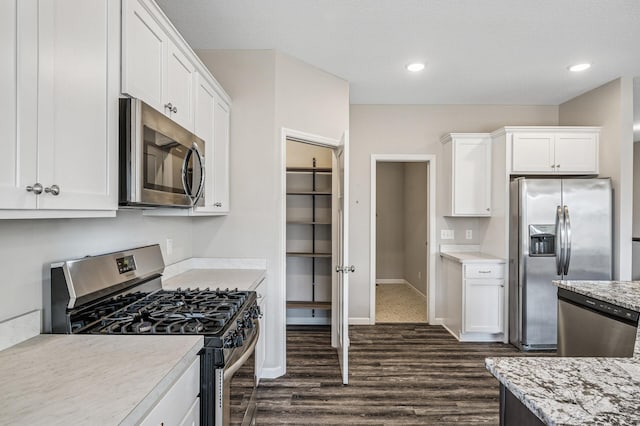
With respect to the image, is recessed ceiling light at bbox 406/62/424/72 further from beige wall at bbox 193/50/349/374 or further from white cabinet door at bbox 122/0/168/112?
white cabinet door at bbox 122/0/168/112

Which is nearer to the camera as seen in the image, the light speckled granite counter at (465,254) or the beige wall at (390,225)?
the light speckled granite counter at (465,254)

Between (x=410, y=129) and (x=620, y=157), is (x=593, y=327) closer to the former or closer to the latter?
(x=620, y=157)

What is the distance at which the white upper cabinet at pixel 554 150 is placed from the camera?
3.96 m

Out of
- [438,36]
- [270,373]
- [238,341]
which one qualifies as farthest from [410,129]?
[238,341]

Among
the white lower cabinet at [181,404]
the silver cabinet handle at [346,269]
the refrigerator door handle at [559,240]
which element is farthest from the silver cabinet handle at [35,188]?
the refrigerator door handle at [559,240]

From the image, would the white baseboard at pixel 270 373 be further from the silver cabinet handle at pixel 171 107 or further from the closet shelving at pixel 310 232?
the silver cabinet handle at pixel 171 107

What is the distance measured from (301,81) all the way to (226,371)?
8.44 feet

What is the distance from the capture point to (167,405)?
1.11 m

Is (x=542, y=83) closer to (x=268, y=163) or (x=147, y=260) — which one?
(x=268, y=163)

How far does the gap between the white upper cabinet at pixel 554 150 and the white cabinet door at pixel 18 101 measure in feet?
13.5

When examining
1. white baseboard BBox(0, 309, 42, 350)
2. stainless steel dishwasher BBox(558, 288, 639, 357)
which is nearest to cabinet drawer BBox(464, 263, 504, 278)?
stainless steel dishwasher BBox(558, 288, 639, 357)

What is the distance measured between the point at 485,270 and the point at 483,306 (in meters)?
0.38

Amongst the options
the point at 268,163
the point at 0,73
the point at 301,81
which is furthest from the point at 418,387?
the point at 0,73

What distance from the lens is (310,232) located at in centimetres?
457
